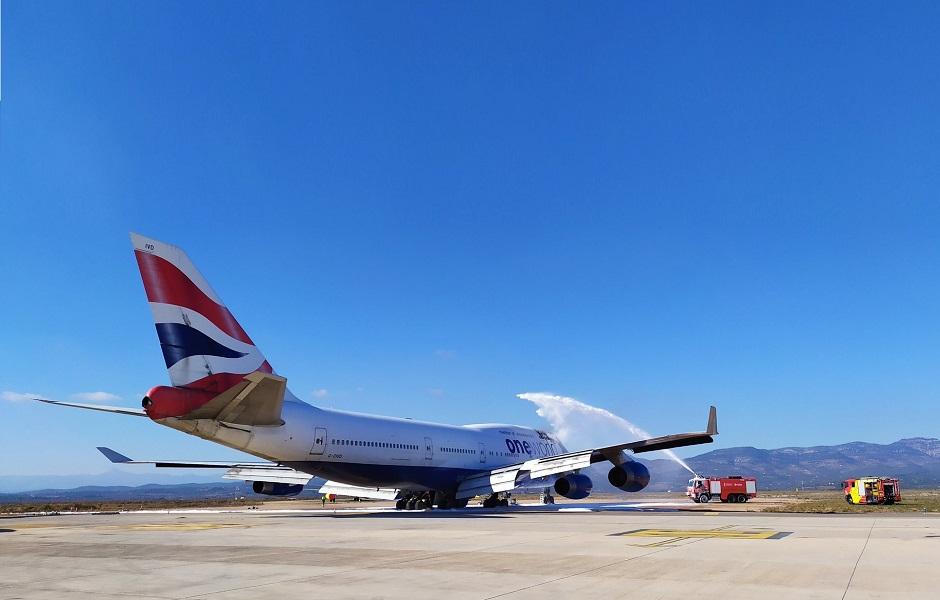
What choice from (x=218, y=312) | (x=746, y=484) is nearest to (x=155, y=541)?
(x=218, y=312)

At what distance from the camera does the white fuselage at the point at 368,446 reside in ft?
89.3

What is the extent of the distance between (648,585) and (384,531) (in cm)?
1153

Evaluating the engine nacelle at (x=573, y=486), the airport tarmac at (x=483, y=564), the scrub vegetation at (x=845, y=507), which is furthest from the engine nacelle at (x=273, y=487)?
the scrub vegetation at (x=845, y=507)

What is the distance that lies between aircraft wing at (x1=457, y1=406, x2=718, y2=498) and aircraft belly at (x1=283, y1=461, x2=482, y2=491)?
114 centimetres

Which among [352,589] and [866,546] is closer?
[352,589]

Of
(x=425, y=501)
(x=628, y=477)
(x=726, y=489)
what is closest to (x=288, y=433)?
(x=425, y=501)

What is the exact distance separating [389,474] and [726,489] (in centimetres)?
2540

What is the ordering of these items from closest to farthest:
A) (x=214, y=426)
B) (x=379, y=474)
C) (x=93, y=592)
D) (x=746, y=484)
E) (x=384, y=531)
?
(x=93, y=592)
(x=384, y=531)
(x=214, y=426)
(x=379, y=474)
(x=746, y=484)

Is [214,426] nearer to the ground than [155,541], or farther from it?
farther from it

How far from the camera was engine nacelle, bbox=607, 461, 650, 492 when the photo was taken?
33.6 m

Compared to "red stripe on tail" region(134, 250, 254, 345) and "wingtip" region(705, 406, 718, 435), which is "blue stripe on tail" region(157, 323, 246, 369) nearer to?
"red stripe on tail" region(134, 250, 254, 345)

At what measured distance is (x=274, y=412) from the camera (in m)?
26.6

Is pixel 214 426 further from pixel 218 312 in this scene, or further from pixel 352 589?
pixel 352 589

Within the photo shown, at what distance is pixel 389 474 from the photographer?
3359 centimetres
